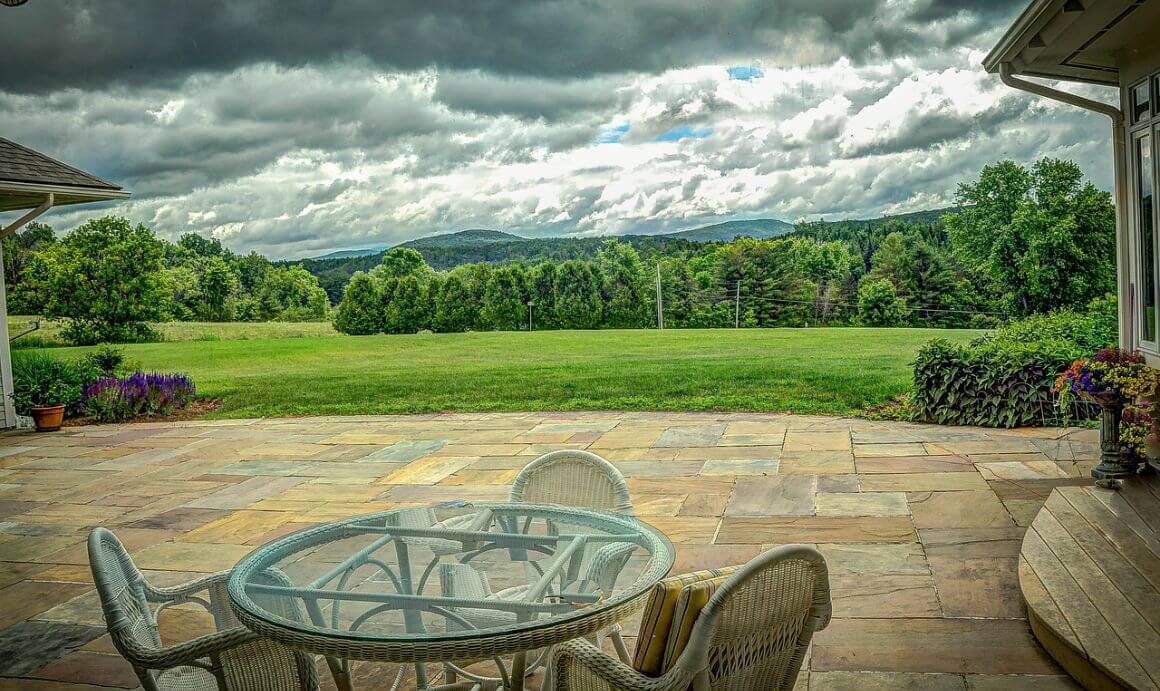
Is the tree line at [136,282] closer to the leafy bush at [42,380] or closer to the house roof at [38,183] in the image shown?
the leafy bush at [42,380]

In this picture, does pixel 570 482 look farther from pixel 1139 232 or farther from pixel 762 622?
pixel 1139 232

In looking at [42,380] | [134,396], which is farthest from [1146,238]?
[42,380]

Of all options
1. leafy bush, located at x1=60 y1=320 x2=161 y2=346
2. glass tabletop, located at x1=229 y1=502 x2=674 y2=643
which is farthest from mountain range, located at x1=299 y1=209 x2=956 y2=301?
glass tabletop, located at x1=229 y1=502 x2=674 y2=643

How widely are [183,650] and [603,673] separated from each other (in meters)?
0.95

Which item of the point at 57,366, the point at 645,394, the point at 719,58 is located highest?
the point at 719,58

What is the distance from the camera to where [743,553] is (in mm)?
4043

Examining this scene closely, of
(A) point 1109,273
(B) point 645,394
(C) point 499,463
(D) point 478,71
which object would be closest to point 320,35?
(D) point 478,71

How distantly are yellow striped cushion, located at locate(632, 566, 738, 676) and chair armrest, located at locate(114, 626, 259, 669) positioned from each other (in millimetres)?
886

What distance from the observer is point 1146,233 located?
16.5 feet

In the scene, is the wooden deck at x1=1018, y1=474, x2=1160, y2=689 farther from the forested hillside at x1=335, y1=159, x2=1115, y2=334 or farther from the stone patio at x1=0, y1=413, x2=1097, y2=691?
the forested hillside at x1=335, y1=159, x2=1115, y2=334

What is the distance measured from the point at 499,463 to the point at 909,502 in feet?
9.81

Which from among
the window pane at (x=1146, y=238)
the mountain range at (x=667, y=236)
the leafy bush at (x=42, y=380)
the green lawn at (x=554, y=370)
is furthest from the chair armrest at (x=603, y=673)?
the mountain range at (x=667, y=236)

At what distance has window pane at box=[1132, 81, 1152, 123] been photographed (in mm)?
4875

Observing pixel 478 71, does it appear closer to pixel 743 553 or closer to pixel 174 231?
pixel 174 231
